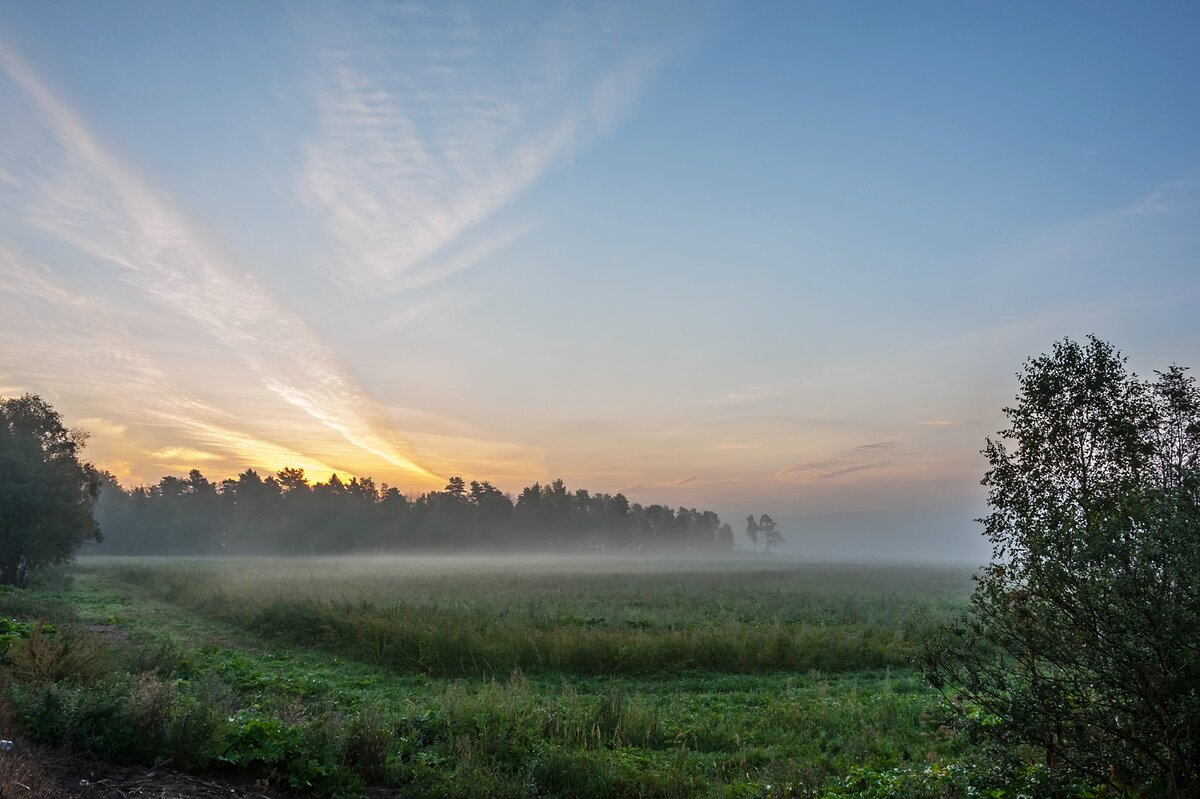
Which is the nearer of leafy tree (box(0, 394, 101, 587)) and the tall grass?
the tall grass

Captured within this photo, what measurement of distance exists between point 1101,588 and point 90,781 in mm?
10096

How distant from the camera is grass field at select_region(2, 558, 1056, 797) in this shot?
26.7 ft

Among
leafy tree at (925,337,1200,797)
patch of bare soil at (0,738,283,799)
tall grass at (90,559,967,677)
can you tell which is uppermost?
leafy tree at (925,337,1200,797)

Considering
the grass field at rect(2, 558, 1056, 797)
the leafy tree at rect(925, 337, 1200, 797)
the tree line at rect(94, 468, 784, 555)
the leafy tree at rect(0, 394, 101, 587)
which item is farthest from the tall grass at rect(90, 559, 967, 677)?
the tree line at rect(94, 468, 784, 555)

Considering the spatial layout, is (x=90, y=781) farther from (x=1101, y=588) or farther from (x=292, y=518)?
(x=292, y=518)

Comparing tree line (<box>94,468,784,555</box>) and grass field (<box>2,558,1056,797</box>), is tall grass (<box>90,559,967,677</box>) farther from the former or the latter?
tree line (<box>94,468,784,555</box>)

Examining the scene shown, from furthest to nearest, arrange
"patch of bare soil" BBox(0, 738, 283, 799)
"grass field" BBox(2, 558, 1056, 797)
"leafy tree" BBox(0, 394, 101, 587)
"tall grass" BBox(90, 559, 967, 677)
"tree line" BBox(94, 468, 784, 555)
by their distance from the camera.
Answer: "tree line" BBox(94, 468, 784, 555), "leafy tree" BBox(0, 394, 101, 587), "tall grass" BBox(90, 559, 967, 677), "grass field" BBox(2, 558, 1056, 797), "patch of bare soil" BBox(0, 738, 283, 799)

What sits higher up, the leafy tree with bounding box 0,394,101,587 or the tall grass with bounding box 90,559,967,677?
the leafy tree with bounding box 0,394,101,587

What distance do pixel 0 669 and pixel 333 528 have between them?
5093 inches

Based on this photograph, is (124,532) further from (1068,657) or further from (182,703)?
(1068,657)

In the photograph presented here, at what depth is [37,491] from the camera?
1470 inches

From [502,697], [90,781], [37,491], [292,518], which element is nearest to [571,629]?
[502,697]

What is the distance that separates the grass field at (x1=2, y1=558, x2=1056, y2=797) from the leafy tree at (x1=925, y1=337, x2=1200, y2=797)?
170 centimetres

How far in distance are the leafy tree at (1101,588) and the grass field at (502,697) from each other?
170 centimetres
